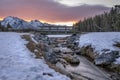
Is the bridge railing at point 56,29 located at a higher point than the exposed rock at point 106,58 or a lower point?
higher

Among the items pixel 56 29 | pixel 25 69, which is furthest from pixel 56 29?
pixel 25 69

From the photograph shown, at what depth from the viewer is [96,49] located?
103 ft

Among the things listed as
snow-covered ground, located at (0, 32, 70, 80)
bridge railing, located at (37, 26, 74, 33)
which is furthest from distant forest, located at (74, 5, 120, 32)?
snow-covered ground, located at (0, 32, 70, 80)

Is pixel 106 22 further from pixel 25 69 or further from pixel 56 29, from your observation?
pixel 25 69

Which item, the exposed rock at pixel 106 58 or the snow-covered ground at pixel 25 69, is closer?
the snow-covered ground at pixel 25 69

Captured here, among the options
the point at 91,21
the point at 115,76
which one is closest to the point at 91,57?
the point at 115,76

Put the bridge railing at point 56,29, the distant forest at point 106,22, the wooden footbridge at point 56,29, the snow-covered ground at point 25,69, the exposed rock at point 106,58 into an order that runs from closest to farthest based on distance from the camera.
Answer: the snow-covered ground at point 25,69 → the exposed rock at point 106,58 → the wooden footbridge at point 56,29 → the bridge railing at point 56,29 → the distant forest at point 106,22

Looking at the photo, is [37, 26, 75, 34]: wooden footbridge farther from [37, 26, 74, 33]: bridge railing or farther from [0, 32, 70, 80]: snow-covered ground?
[0, 32, 70, 80]: snow-covered ground

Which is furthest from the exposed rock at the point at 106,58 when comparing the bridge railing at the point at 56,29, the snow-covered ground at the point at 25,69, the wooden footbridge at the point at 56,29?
the bridge railing at the point at 56,29

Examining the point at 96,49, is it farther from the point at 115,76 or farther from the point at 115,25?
the point at 115,25

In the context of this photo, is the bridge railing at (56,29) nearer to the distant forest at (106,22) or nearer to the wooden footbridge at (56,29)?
the wooden footbridge at (56,29)

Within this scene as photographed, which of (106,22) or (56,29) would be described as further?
(106,22)

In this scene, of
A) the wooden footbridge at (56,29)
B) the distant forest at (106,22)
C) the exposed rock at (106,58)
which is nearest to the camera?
the exposed rock at (106,58)

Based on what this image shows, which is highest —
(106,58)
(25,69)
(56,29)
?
(25,69)
